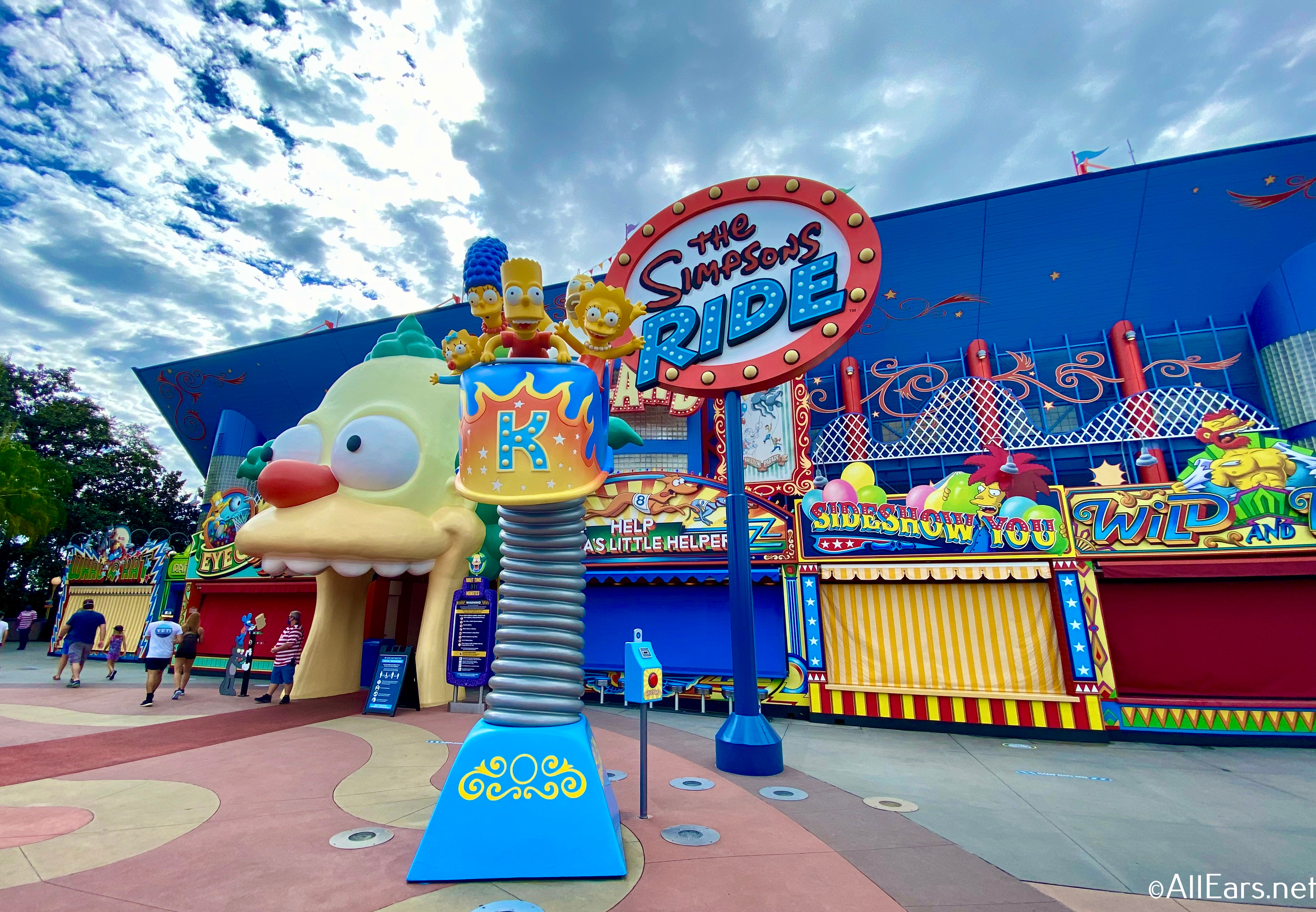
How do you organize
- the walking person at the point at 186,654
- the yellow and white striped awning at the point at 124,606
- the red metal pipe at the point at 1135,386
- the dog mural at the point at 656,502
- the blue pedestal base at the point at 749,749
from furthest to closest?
the yellow and white striped awning at the point at 124,606
the red metal pipe at the point at 1135,386
the dog mural at the point at 656,502
the walking person at the point at 186,654
the blue pedestal base at the point at 749,749

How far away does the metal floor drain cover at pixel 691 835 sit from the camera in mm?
3533

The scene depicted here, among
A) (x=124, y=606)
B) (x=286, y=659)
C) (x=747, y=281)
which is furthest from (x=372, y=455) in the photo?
(x=124, y=606)

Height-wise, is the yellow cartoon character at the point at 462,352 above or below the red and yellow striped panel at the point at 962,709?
above

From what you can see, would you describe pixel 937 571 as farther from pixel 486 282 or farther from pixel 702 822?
pixel 486 282

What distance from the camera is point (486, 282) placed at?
4.82 m

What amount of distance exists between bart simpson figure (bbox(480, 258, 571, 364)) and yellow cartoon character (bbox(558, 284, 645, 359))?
184 millimetres

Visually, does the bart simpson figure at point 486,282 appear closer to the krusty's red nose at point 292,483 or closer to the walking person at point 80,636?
the krusty's red nose at point 292,483

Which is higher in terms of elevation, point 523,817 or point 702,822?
point 523,817

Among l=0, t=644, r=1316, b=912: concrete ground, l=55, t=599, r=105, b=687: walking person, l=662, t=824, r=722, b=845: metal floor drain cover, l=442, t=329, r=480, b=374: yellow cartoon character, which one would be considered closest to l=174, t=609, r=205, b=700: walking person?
l=55, t=599, r=105, b=687: walking person

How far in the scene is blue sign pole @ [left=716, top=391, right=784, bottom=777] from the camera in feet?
17.1

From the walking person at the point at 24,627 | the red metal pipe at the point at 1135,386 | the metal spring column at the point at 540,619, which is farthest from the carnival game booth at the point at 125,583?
the red metal pipe at the point at 1135,386

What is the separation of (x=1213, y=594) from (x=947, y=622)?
10.1 ft

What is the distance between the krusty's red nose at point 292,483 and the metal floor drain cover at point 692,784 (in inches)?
232

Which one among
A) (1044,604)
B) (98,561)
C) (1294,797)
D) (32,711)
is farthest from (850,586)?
(98,561)
